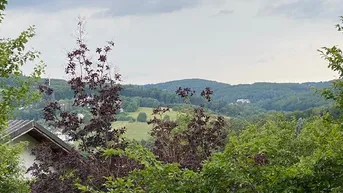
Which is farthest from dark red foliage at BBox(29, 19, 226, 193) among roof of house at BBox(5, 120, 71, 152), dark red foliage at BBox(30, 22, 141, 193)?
roof of house at BBox(5, 120, 71, 152)

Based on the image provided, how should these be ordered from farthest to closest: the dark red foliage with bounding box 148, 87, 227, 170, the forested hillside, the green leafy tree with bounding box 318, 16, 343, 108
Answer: the forested hillside, the dark red foliage with bounding box 148, 87, 227, 170, the green leafy tree with bounding box 318, 16, 343, 108

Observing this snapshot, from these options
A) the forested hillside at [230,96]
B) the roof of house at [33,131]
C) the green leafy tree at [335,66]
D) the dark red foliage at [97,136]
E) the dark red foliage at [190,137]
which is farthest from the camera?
the roof of house at [33,131]

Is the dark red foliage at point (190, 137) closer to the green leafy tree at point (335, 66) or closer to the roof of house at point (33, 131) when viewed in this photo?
the roof of house at point (33, 131)

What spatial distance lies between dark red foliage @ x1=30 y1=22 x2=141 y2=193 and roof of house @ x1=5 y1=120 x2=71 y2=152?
2424mm

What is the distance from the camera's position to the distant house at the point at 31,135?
13445 mm

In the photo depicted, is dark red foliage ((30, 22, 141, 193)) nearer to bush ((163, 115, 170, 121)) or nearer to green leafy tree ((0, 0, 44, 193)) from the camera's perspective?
bush ((163, 115, 170, 121))

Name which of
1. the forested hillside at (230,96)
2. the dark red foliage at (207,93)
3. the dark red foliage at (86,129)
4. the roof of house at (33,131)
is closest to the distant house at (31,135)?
the roof of house at (33,131)

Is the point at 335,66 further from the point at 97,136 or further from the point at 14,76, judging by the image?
the point at 97,136

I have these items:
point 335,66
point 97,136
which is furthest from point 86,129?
point 335,66

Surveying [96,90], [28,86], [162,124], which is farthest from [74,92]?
[28,86]

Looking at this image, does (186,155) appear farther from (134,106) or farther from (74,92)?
(134,106)

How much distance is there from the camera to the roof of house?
13234mm

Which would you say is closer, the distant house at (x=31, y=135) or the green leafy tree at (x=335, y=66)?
the green leafy tree at (x=335, y=66)

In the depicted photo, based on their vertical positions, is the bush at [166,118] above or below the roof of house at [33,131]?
above
